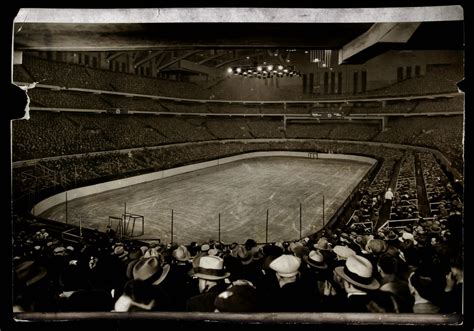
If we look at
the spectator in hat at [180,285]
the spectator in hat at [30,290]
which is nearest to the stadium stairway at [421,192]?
the spectator in hat at [180,285]

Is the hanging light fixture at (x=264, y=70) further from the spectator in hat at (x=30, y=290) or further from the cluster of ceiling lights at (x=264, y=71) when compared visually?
the spectator in hat at (x=30, y=290)

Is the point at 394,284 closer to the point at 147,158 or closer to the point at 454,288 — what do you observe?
the point at 454,288

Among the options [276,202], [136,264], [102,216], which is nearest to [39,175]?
[102,216]

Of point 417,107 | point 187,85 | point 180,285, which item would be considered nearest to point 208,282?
point 180,285

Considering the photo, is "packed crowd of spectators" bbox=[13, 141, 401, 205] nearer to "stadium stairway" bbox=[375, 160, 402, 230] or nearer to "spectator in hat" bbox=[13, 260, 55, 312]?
"stadium stairway" bbox=[375, 160, 402, 230]

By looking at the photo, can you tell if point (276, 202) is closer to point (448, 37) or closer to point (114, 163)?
point (114, 163)
